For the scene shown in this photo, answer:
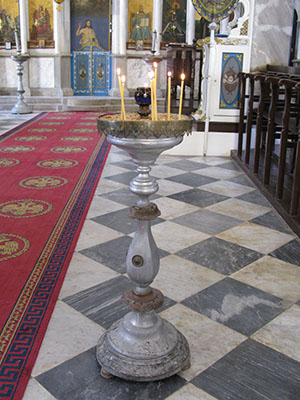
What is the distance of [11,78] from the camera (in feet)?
42.7

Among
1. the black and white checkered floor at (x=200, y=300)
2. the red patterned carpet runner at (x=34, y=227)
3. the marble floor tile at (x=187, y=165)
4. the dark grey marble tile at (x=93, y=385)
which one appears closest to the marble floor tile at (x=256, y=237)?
the black and white checkered floor at (x=200, y=300)

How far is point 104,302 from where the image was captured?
244 cm

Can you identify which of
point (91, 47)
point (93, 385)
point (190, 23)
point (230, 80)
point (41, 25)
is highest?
point (190, 23)

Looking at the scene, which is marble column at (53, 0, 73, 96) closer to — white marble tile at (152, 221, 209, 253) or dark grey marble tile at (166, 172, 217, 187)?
dark grey marble tile at (166, 172, 217, 187)

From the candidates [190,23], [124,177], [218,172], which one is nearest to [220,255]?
[124,177]

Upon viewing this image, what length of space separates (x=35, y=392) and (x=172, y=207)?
2.50 meters

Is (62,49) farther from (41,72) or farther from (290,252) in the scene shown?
(290,252)

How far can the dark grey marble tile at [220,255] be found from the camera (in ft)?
9.59

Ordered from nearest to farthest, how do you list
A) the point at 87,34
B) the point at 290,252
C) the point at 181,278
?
1. the point at 181,278
2. the point at 290,252
3. the point at 87,34

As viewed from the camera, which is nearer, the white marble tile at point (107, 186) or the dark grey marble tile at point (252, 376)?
the dark grey marble tile at point (252, 376)

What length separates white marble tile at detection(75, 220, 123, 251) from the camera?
3225mm

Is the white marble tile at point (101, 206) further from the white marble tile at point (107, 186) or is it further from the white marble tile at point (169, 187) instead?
the white marble tile at point (169, 187)

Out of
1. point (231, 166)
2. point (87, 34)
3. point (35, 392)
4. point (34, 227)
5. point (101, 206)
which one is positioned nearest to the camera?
point (35, 392)

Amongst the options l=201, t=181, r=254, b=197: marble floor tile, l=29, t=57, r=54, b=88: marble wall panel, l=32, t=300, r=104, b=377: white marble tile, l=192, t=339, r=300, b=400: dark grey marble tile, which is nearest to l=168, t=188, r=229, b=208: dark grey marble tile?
l=201, t=181, r=254, b=197: marble floor tile
